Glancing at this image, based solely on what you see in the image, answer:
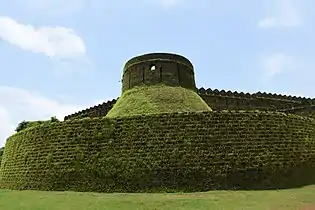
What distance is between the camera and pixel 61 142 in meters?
18.9

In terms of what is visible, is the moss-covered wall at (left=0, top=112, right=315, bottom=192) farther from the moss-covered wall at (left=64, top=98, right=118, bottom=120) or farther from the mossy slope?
the moss-covered wall at (left=64, top=98, right=118, bottom=120)

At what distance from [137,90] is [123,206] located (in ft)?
47.6

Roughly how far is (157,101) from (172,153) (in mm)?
7486

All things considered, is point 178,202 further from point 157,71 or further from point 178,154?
point 157,71

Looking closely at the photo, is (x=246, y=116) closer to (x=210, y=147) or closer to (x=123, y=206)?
(x=210, y=147)

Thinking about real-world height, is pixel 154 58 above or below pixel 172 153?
above

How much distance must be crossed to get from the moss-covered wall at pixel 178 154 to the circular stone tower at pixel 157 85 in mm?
5668

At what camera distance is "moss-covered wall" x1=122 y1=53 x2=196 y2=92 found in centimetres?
2647

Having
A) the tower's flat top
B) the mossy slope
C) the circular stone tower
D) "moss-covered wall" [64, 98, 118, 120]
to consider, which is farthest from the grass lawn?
"moss-covered wall" [64, 98, 118, 120]

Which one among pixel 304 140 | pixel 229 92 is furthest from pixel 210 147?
pixel 229 92

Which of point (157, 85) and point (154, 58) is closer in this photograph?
point (157, 85)

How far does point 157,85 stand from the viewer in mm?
25922

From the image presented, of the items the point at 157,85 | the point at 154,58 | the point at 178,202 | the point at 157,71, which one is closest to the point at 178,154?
the point at 178,202

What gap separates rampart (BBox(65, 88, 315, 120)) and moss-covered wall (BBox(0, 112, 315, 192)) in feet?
58.9
